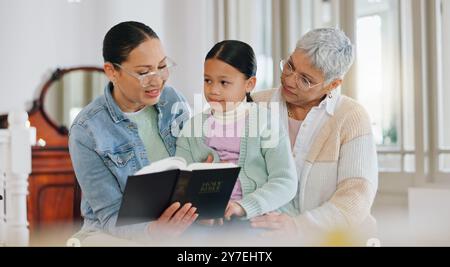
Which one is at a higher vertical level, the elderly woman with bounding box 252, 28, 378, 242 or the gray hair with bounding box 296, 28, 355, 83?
the gray hair with bounding box 296, 28, 355, 83

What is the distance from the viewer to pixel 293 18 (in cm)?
118

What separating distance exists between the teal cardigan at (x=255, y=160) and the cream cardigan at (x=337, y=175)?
49 mm

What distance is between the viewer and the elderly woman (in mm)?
1109

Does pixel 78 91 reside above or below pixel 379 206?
above

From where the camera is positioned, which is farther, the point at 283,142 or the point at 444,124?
the point at 444,124

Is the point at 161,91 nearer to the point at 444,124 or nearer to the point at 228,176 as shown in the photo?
the point at 228,176

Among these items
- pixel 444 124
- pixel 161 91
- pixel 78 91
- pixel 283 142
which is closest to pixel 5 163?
pixel 78 91

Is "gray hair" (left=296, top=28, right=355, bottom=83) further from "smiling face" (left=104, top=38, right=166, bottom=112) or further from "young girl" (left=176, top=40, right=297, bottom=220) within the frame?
"smiling face" (left=104, top=38, right=166, bottom=112)

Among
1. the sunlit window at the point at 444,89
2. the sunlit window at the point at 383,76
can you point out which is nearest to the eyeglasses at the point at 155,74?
the sunlit window at the point at 383,76

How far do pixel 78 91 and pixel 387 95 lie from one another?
1.98ft

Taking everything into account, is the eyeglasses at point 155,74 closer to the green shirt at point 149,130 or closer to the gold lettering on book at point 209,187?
the green shirt at point 149,130

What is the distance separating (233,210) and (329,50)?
0.34 m

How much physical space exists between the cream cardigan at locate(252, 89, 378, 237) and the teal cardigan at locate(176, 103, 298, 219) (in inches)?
1.9

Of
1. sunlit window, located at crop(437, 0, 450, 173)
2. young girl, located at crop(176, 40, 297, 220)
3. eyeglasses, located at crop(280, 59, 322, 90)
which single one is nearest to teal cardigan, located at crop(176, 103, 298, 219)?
young girl, located at crop(176, 40, 297, 220)
